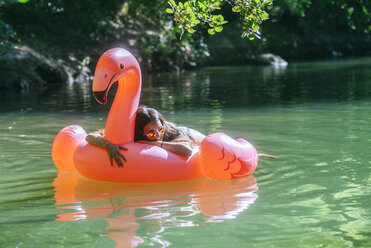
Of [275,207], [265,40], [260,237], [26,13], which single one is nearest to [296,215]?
[275,207]

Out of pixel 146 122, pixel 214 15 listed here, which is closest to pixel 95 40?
pixel 146 122

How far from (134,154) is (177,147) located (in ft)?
1.39

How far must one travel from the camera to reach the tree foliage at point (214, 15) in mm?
4793

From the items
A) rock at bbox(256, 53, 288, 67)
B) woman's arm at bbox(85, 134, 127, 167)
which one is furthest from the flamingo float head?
rock at bbox(256, 53, 288, 67)

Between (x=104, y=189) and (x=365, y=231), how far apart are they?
8.21 feet

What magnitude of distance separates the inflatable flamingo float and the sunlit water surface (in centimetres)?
12

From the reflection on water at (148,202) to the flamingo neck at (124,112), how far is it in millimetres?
482

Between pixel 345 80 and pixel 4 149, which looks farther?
pixel 345 80

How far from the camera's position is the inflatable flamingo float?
16.5ft

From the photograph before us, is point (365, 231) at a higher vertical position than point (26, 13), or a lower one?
lower

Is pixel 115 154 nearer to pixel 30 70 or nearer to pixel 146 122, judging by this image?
pixel 146 122

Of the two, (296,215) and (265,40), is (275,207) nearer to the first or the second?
(296,215)

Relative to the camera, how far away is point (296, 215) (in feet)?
12.9

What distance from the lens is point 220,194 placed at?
470 centimetres
